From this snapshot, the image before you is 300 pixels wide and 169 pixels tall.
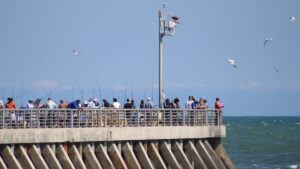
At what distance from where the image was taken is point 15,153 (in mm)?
23188

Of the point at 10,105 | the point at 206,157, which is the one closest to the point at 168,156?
the point at 206,157

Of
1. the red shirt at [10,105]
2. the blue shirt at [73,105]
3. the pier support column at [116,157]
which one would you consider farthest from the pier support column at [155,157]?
the red shirt at [10,105]

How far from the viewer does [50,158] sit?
23.7 meters

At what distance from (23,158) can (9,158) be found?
468 millimetres

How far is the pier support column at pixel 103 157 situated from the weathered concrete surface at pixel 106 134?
0.36 meters

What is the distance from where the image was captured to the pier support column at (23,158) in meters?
22.8

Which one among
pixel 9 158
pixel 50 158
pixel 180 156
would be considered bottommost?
pixel 180 156

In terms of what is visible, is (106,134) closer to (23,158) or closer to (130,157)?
(130,157)

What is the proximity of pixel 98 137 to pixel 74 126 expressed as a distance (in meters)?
1.03

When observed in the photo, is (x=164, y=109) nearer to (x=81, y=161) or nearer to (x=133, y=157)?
(x=133, y=157)

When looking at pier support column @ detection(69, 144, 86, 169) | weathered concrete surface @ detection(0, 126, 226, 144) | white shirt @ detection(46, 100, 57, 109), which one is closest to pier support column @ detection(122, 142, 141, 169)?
weathered concrete surface @ detection(0, 126, 226, 144)

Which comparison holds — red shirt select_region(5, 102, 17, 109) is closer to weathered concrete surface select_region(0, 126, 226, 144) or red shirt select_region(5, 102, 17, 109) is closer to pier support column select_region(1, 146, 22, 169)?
weathered concrete surface select_region(0, 126, 226, 144)

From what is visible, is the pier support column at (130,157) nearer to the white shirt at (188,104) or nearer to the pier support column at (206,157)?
the pier support column at (206,157)

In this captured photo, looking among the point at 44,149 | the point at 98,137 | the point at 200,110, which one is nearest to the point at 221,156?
the point at 200,110
